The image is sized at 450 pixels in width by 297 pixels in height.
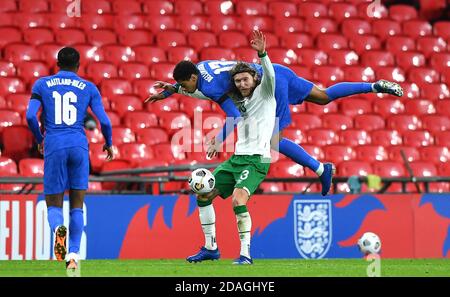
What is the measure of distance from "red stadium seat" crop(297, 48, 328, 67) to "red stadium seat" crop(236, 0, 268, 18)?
4.00 feet

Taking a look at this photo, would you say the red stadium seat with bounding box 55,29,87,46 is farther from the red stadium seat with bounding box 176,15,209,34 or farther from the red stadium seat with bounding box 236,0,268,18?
the red stadium seat with bounding box 236,0,268,18

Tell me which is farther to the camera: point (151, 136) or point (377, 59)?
point (377, 59)

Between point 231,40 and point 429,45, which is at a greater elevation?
point 429,45

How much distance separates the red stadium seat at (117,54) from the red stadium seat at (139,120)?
137cm

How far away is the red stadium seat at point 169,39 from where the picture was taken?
17.6m

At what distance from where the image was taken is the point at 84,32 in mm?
17266

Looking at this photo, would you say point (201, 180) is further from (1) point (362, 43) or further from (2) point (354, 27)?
(2) point (354, 27)

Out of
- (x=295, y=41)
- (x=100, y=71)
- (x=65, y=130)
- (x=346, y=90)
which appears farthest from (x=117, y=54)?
(x=65, y=130)

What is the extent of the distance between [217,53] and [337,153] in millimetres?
2636

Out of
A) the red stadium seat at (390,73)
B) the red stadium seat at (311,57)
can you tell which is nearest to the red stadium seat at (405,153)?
the red stadium seat at (390,73)

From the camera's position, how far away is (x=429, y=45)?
1920 cm

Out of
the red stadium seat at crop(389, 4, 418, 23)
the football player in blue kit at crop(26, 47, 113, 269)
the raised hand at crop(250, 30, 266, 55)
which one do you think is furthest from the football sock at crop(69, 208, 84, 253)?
the red stadium seat at crop(389, 4, 418, 23)

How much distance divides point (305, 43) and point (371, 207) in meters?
5.85
